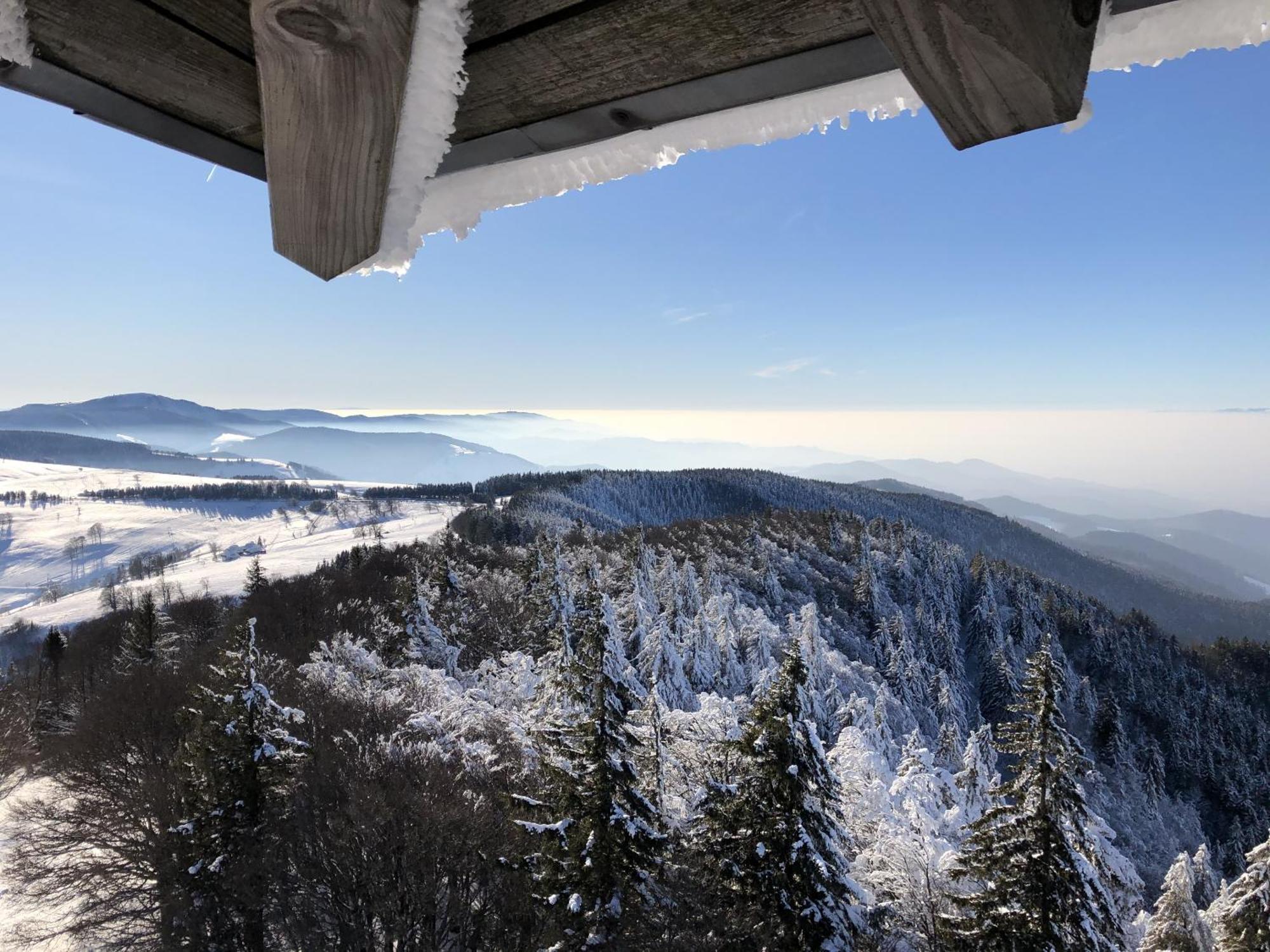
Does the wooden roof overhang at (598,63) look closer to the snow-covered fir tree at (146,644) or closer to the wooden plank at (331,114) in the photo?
the wooden plank at (331,114)

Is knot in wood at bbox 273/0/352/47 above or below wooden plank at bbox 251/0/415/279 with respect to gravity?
above

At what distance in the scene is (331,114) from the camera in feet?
3.15

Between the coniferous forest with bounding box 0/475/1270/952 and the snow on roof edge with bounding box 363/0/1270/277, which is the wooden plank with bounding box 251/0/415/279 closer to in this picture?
the snow on roof edge with bounding box 363/0/1270/277

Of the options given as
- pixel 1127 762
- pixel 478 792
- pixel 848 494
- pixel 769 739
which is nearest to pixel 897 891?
pixel 769 739

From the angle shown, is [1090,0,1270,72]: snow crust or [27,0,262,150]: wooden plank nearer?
[1090,0,1270,72]: snow crust

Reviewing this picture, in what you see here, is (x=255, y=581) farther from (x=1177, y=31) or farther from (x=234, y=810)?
(x=1177, y=31)

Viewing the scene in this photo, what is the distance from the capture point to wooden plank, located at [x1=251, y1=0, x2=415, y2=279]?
0.87m

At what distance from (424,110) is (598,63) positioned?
334 mm

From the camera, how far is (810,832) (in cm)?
1227

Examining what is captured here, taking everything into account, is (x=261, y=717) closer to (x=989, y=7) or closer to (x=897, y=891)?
(x=897, y=891)

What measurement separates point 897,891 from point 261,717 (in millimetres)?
16992

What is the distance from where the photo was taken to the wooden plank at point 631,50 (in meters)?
0.94

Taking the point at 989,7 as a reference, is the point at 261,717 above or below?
below

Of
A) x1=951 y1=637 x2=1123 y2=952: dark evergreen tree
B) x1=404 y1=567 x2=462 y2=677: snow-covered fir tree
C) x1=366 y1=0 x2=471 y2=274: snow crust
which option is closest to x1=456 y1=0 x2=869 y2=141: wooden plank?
x1=366 y1=0 x2=471 y2=274: snow crust
